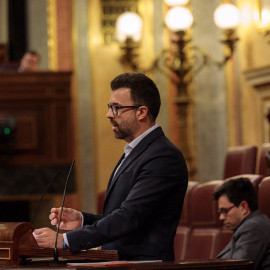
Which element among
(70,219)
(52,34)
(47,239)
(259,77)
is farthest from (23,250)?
(52,34)

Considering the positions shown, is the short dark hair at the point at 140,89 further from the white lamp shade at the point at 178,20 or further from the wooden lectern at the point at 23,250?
the white lamp shade at the point at 178,20

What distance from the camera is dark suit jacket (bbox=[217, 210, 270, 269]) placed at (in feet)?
11.0

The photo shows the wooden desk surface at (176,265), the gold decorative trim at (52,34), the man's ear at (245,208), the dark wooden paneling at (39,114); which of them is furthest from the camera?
the gold decorative trim at (52,34)

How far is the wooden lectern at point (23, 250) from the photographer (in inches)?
88.4

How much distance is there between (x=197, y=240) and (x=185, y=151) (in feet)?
8.65

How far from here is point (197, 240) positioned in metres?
4.32

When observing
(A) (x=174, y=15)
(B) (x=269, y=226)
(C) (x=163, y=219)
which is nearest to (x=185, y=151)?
(A) (x=174, y=15)

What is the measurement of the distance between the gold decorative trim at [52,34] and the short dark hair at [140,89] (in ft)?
17.1

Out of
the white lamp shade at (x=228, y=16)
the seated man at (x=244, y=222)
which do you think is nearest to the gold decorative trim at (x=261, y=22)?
the white lamp shade at (x=228, y=16)

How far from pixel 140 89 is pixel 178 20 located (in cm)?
425

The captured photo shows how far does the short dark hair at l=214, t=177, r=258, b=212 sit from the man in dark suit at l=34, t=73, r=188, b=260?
1116mm

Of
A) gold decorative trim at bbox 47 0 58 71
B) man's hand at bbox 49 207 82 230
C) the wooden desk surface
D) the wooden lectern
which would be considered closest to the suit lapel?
man's hand at bbox 49 207 82 230

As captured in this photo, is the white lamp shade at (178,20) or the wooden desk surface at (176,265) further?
the white lamp shade at (178,20)

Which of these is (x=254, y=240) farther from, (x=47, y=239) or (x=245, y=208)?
(x=47, y=239)
